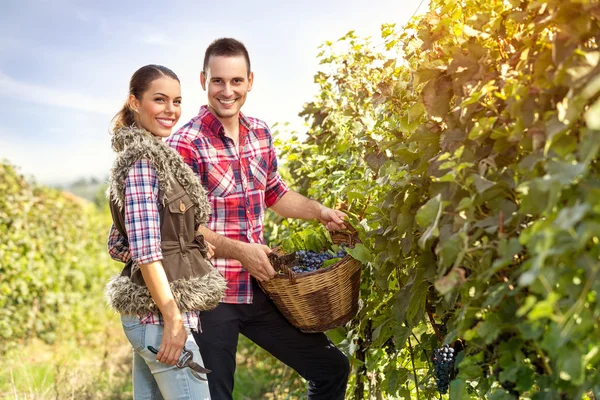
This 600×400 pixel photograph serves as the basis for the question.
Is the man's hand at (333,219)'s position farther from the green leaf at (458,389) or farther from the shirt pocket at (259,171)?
the green leaf at (458,389)

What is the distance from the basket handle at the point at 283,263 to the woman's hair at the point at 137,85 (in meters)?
0.72

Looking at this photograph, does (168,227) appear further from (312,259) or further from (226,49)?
(226,49)

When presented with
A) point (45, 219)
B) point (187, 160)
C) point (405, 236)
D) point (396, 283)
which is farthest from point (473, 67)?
point (45, 219)

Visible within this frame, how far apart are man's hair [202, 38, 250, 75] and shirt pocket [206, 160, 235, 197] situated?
18.8 inches

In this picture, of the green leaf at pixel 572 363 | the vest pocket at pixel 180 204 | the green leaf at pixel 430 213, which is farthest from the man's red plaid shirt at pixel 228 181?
the green leaf at pixel 572 363

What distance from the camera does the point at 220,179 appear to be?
2768mm

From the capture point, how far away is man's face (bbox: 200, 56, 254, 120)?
2855 mm

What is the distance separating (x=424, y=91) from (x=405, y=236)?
0.48 m

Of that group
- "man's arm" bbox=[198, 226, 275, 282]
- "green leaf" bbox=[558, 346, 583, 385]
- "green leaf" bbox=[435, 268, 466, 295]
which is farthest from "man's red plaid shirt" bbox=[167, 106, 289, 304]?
"green leaf" bbox=[558, 346, 583, 385]

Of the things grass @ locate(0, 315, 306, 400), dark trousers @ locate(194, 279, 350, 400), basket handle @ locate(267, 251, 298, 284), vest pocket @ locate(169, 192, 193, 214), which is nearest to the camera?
vest pocket @ locate(169, 192, 193, 214)

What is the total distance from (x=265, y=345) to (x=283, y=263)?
55 cm

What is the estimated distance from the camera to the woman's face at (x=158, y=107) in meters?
2.44

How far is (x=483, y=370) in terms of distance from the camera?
172 cm

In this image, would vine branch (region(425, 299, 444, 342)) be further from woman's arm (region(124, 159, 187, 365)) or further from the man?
woman's arm (region(124, 159, 187, 365))
